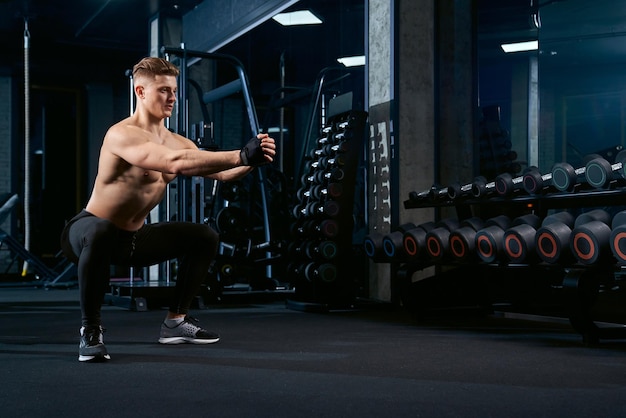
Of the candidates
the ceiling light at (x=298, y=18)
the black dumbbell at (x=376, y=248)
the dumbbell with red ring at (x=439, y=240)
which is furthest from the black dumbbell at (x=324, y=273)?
the ceiling light at (x=298, y=18)

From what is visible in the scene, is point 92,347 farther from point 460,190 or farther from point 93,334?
point 460,190

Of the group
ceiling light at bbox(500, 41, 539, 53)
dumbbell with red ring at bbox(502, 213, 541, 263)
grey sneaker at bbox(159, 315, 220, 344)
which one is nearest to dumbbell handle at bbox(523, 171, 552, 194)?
dumbbell with red ring at bbox(502, 213, 541, 263)

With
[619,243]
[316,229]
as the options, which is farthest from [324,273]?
[619,243]

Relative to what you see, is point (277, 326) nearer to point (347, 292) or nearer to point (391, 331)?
point (391, 331)

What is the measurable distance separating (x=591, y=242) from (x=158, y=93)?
5.81 feet

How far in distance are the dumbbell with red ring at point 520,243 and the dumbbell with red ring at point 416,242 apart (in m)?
0.60

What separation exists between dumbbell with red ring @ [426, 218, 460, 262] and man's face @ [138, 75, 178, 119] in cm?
164

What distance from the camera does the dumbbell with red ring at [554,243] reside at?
3.09 metres

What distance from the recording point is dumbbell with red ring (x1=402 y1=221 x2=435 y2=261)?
12.9ft

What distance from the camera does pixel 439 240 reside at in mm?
3781

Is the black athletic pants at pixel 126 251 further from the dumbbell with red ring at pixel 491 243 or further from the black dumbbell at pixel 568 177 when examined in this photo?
the black dumbbell at pixel 568 177

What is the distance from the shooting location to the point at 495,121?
4867 millimetres

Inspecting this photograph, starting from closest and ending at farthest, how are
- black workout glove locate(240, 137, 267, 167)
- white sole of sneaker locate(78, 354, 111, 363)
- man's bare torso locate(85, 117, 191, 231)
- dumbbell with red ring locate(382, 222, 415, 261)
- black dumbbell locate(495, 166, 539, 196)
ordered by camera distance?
black workout glove locate(240, 137, 267, 167), white sole of sneaker locate(78, 354, 111, 363), man's bare torso locate(85, 117, 191, 231), black dumbbell locate(495, 166, 539, 196), dumbbell with red ring locate(382, 222, 415, 261)

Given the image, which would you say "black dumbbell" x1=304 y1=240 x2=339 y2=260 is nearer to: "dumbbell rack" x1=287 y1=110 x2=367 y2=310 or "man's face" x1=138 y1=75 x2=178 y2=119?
"dumbbell rack" x1=287 y1=110 x2=367 y2=310
